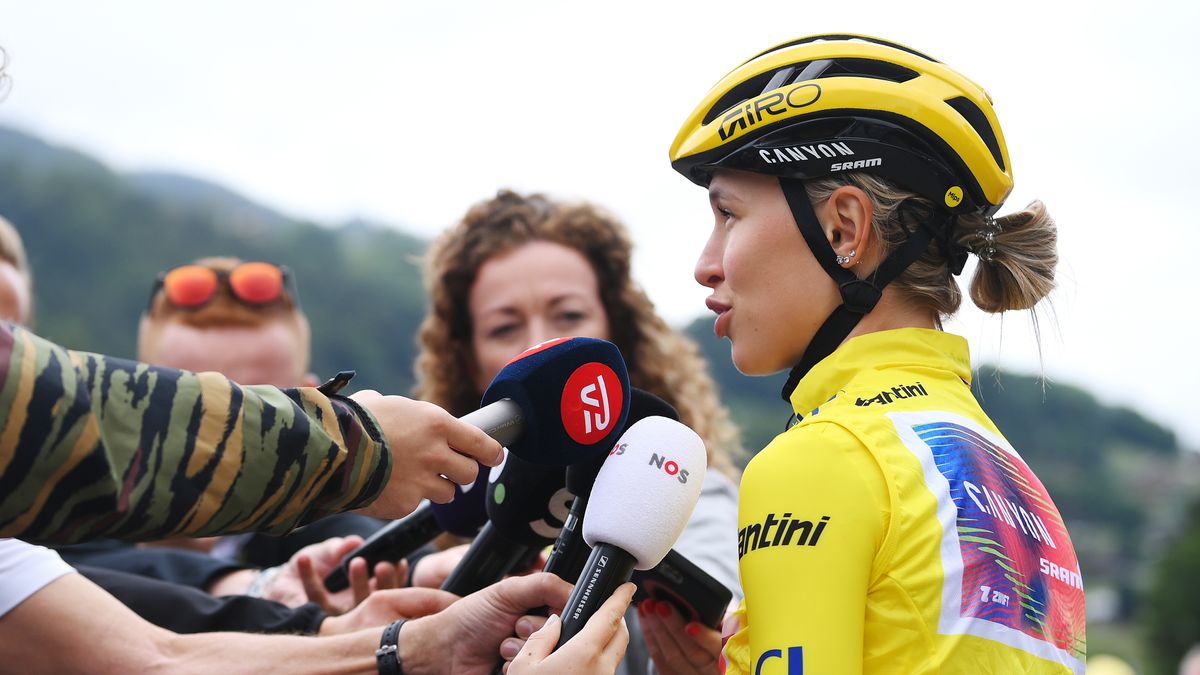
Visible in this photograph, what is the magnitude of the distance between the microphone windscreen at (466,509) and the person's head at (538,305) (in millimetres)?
1735

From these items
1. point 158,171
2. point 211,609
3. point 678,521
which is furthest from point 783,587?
point 158,171

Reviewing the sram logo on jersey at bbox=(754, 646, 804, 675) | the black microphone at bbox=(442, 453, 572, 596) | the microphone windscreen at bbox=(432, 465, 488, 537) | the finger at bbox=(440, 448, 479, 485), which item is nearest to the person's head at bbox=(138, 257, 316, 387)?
the microphone windscreen at bbox=(432, 465, 488, 537)

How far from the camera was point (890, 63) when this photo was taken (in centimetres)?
347

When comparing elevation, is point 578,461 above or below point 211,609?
above

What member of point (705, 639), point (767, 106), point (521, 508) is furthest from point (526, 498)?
point (767, 106)

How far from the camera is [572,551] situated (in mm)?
3166

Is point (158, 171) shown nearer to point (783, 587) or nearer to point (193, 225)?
point (193, 225)

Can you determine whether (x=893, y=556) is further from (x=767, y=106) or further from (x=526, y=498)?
(x=767, y=106)

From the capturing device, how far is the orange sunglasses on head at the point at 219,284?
6191 millimetres

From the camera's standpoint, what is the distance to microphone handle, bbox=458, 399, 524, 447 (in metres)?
2.94

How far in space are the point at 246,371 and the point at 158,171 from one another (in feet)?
452

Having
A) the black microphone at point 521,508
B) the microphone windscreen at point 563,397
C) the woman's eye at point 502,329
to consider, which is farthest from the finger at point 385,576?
the woman's eye at point 502,329

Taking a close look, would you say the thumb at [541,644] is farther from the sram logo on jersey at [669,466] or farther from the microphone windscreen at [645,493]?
the sram logo on jersey at [669,466]

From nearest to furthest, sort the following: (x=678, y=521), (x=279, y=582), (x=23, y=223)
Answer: (x=678, y=521) < (x=279, y=582) < (x=23, y=223)
